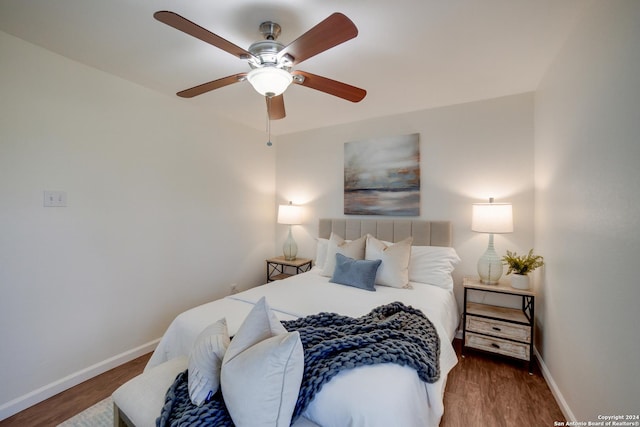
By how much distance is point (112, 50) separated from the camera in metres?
1.90

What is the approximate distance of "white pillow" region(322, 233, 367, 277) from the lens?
104 inches

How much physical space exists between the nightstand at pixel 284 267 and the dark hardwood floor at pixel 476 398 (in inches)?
64.6

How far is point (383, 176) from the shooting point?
10.4 ft

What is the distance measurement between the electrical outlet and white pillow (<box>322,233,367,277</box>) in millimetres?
2188

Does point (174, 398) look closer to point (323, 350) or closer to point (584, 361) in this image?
point (323, 350)

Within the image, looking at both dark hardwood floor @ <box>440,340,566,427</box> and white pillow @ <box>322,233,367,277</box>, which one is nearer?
dark hardwood floor @ <box>440,340,566,427</box>

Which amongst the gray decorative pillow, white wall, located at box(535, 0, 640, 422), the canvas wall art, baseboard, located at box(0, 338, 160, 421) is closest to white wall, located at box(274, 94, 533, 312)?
the canvas wall art

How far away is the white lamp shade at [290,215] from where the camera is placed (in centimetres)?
350

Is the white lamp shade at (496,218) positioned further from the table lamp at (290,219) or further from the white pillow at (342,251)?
the table lamp at (290,219)

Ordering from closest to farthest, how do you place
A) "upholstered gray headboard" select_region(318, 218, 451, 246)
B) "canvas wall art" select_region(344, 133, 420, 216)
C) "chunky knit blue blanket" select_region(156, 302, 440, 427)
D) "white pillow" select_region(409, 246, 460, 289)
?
"chunky knit blue blanket" select_region(156, 302, 440, 427) < "white pillow" select_region(409, 246, 460, 289) < "upholstered gray headboard" select_region(318, 218, 451, 246) < "canvas wall art" select_region(344, 133, 420, 216)

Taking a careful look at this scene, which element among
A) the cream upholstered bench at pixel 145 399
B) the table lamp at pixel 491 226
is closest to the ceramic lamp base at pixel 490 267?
the table lamp at pixel 491 226

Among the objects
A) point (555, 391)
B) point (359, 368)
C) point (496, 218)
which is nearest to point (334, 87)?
point (359, 368)

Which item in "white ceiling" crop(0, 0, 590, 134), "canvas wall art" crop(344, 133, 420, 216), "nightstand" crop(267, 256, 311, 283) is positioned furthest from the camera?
"nightstand" crop(267, 256, 311, 283)

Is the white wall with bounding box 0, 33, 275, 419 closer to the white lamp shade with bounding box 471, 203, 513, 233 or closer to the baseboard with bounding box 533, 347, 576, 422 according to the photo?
the white lamp shade with bounding box 471, 203, 513, 233
